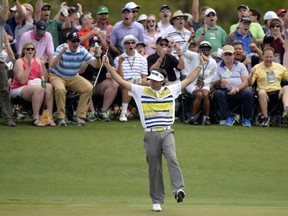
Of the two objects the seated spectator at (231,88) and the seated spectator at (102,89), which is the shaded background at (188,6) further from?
the seated spectator at (231,88)

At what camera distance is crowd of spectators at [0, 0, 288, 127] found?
21.4 metres

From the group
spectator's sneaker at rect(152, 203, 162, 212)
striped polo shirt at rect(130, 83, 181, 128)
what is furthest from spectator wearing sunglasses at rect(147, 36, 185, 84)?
spectator's sneaker at rect(152, 203, 162, 212)

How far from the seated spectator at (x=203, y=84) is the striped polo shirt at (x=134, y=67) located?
0.91 metres

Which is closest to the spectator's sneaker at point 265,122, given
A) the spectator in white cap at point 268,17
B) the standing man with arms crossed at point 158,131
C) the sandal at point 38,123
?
the spectator in white cap at point 268,17

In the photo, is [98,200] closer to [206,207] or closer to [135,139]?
[206,207]

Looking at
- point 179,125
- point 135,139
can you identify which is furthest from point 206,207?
point 179,125

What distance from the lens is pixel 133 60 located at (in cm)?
2225

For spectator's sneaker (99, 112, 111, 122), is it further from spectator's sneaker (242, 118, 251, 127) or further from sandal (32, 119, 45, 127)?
spectator's sneaker (242, 118, 251, 127)

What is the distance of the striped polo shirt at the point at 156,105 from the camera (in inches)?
578

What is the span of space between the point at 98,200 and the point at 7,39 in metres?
6.66

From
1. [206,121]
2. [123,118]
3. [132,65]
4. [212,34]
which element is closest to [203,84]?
[206,121]

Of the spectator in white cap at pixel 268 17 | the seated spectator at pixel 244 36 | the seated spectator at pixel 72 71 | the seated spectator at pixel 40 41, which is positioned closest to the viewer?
the seated spectator at pixel 72 71

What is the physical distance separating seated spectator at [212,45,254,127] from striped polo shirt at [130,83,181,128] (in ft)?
23.8

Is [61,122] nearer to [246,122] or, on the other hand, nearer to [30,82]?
[30,82]
